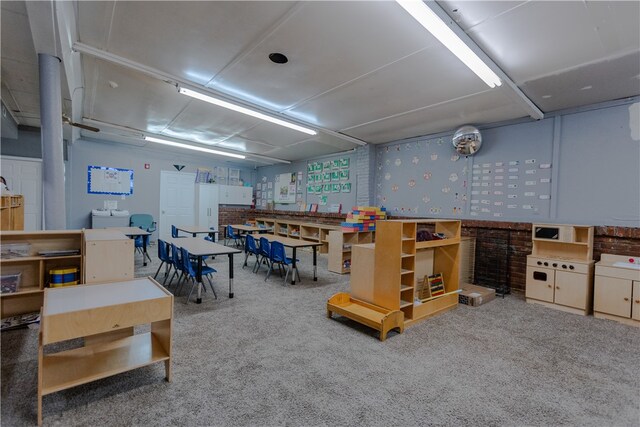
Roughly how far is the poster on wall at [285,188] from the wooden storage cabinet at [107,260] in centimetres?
711

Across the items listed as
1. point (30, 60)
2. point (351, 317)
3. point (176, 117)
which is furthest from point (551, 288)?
point (30, 60)

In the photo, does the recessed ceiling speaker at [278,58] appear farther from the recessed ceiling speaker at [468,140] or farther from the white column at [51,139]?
the recessed ceiling speaker at [468,140]

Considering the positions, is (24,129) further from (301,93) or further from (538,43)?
(538,43)

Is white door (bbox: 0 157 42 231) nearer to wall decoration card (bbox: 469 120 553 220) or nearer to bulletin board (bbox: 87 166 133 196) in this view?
bulletin board (bbox: 87 166 133 196)

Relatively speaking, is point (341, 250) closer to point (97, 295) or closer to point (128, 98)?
point (97, 295)

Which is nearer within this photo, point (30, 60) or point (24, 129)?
point (30, 60)

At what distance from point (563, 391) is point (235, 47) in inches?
176

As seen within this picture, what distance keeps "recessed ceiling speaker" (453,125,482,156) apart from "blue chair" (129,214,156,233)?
849 centimetres

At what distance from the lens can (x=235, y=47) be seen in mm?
3203

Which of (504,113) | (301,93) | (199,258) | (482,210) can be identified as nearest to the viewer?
(199,258)

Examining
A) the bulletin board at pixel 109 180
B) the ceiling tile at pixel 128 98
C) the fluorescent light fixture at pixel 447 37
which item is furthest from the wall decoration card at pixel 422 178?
the bulletin board at pixel 109 180

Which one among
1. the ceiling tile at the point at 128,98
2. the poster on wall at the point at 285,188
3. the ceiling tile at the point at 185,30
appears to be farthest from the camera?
the poster on wall at the point at 285,188

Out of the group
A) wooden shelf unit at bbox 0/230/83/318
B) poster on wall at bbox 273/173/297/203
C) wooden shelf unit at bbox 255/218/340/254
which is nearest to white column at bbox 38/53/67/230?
wooden shelf unit at bbox 0/230/83/318

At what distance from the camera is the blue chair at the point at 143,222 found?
8.61m
